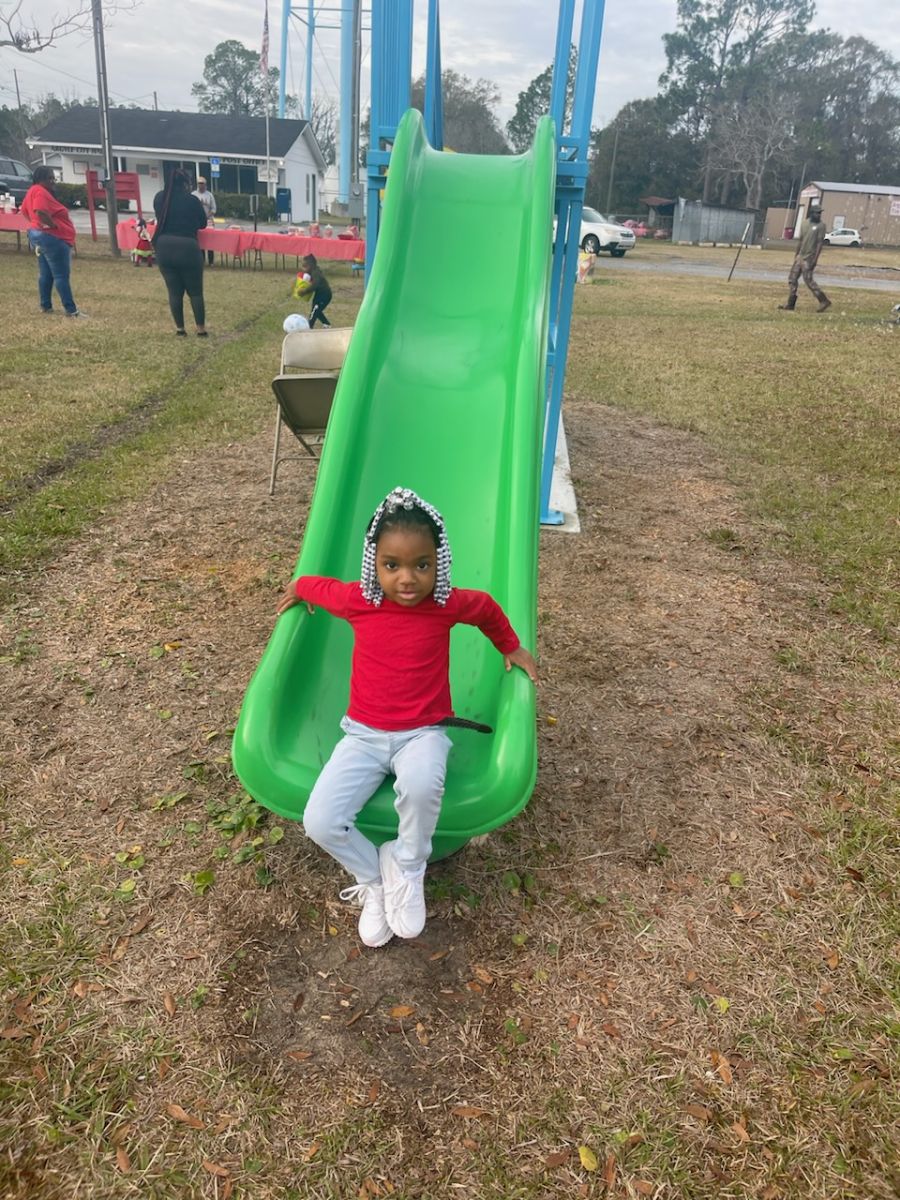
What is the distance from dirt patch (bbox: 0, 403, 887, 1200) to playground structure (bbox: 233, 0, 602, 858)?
0.43 m

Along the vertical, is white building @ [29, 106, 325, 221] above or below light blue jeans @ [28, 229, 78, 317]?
above

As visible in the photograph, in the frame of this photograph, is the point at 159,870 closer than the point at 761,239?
Yes

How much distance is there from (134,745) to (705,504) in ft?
14.9

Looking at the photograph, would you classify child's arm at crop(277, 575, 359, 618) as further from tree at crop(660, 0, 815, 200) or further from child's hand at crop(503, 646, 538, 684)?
tree at crop(660, 0, 815, 200)

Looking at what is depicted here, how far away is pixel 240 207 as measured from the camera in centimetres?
4397

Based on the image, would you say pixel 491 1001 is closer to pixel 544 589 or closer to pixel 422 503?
pixel 422 503

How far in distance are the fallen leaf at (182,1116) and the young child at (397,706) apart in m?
0.69

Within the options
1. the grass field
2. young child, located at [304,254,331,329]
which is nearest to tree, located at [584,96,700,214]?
young child, located at [304,254,331,329]

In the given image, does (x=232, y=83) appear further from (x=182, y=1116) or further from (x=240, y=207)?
(x=182, y=1116)

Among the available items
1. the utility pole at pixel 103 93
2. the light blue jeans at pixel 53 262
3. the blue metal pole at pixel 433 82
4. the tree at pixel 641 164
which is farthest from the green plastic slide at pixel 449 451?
the tree at pixel 641 164

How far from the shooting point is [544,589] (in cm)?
498

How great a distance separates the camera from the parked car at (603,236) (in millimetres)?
30078

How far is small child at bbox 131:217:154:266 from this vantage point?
18953 millimetres

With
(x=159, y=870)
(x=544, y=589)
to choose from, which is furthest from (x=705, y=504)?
(x=159, y=870)
